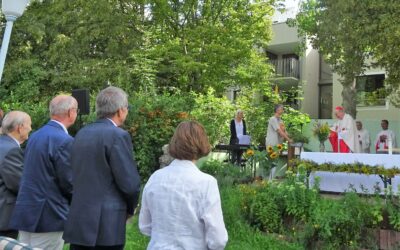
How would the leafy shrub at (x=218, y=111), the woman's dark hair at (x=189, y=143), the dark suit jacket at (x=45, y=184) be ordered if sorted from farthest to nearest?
the leafy shrub at (x=218, y=111) < the dark suit jacket at (x=45, y=184) < the woman's dark hair at (x=189, y=143)

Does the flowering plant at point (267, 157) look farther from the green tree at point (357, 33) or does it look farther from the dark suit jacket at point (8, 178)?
the dark suit jacket at point (8, 178)

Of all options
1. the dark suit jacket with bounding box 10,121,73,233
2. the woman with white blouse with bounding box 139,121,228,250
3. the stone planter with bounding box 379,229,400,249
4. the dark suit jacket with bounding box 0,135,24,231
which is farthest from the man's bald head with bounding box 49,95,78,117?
the stone planter with bounding box 379,229,400,249

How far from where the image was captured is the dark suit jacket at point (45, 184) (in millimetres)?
3572

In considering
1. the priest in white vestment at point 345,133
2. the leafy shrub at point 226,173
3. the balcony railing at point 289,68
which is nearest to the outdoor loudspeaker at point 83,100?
the leafy shrub at point 226,173

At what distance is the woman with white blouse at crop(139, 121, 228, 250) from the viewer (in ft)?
8.25

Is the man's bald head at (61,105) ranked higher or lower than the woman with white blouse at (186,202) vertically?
higher

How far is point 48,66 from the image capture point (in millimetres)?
21375

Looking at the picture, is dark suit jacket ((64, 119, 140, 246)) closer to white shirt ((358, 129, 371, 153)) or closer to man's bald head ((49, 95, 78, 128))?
man's bald head ((49, 95, 78, 128))

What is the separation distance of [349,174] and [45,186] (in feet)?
17.8

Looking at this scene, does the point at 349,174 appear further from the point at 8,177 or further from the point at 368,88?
the point at 368,88

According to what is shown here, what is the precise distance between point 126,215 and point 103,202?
0.22 m

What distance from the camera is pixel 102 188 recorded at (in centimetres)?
307

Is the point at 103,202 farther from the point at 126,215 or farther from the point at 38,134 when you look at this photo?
the point at 38,134

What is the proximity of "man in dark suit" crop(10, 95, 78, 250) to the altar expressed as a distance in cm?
460
